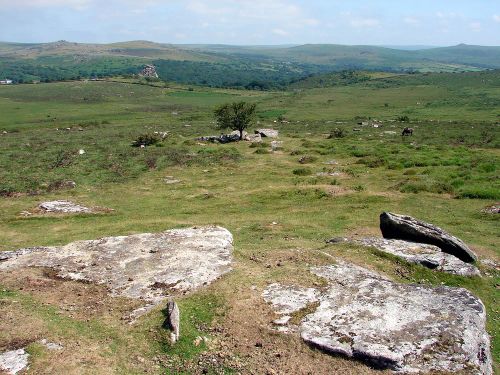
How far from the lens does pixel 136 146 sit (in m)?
66.9

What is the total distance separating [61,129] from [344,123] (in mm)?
60532

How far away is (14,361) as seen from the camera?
545 inches

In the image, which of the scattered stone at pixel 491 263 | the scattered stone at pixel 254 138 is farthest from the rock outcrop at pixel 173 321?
the scattered stone at pixel 254 138

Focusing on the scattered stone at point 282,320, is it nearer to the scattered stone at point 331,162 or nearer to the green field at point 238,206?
the green field at point 238,206

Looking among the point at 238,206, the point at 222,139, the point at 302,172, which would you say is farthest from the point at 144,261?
the point at 222,139

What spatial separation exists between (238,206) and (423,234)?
16.5 metres

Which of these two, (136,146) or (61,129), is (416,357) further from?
(61,129)

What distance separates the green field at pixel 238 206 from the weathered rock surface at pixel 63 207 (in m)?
1.27

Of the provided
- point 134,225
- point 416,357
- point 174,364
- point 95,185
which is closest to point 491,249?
point 416,357

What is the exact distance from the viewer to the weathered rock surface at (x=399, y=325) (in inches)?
549

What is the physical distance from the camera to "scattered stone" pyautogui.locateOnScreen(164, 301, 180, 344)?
15.2 meters

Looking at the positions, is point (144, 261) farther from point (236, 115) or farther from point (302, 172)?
point (236, 115)

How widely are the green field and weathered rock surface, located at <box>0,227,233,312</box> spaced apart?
93 cm

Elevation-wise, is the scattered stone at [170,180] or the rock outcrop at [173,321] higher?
the rock outcrop at [173,321]
